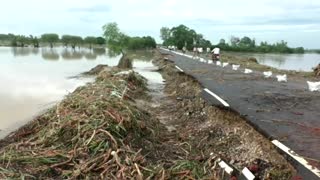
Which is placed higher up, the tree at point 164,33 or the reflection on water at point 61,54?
the tree at point 164,33

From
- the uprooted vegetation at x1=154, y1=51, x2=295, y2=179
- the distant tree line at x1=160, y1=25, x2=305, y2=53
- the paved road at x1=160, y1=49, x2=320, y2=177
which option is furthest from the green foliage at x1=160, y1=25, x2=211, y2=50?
the uprooted vegetation at x1=154, y1=51, x2=295, y2=179

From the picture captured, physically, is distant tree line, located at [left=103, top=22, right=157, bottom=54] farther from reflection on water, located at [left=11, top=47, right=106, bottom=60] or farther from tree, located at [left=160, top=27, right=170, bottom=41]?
tree, located at [left=160, top=27, right=170, bottom=41]

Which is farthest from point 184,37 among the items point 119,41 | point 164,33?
point 164,33

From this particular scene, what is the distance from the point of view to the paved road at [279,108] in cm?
770

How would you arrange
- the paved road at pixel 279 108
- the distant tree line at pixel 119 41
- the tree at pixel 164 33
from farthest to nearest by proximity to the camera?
the tree at pixel 164 33
the distant tree line at pixel 119 41
the paved road at pixel 279 108

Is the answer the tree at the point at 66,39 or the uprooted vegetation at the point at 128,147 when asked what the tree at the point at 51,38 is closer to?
the tree at the point at 66,39

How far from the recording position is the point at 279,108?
10.9m

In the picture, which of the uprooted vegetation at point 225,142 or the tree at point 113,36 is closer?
the uprooted vegetation at point 225,142

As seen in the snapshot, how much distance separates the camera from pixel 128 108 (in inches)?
392

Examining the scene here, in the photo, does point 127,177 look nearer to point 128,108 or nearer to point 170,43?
point 128,108

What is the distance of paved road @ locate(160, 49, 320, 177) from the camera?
7.70 metres

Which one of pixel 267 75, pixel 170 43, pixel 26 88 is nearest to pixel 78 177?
pixel 267 75

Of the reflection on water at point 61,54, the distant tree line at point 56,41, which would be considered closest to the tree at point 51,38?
the distant tree line at point 56,41

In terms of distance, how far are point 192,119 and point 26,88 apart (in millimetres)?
13903
